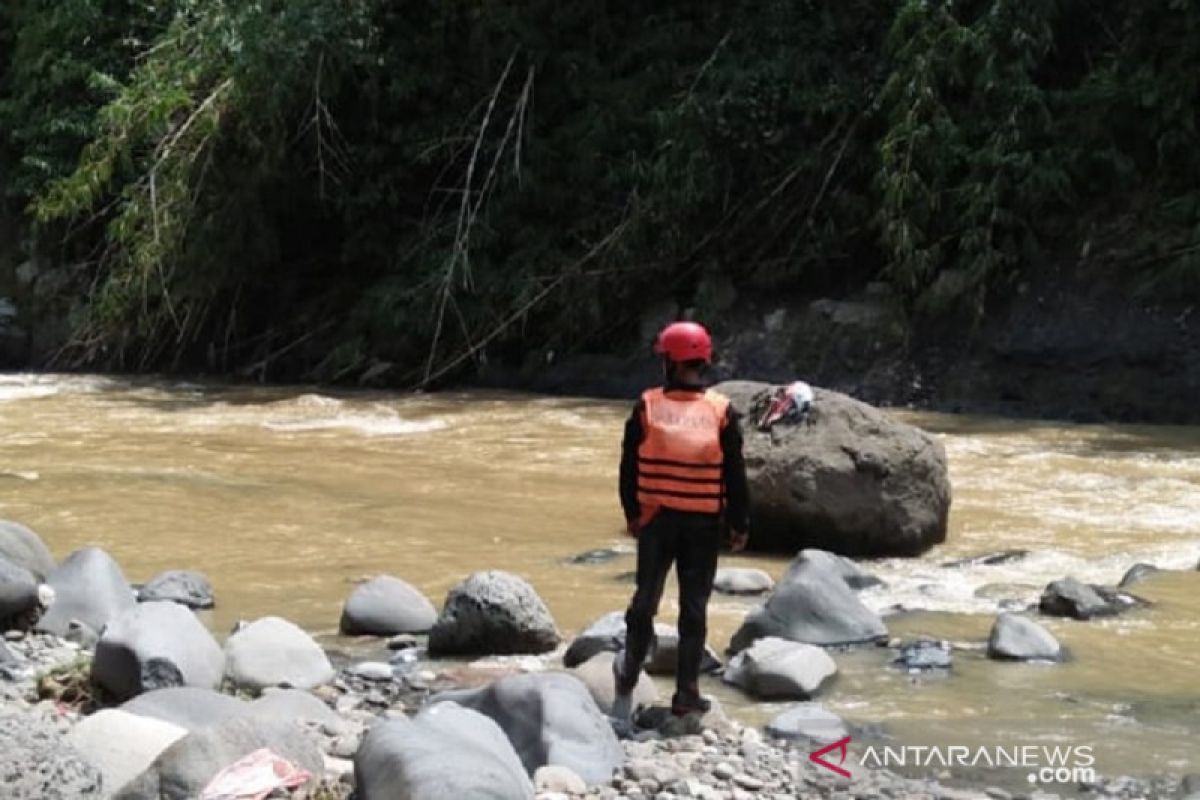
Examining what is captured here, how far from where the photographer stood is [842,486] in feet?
26.0

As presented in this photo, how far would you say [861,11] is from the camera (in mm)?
15914

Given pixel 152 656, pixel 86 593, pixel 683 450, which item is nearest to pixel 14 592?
pixel 86 593

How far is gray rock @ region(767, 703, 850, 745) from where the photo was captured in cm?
500

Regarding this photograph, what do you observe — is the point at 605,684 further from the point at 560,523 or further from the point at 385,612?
the point at 560,523

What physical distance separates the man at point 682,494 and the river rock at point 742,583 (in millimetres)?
1954

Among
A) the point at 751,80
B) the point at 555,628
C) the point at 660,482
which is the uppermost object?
the point at 751,80

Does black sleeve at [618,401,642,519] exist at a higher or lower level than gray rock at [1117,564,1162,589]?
higher

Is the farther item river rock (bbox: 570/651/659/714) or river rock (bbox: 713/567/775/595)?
river rock (bbox: 713/567/775/595)

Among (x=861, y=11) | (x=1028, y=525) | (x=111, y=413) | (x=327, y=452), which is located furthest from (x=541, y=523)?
(x=861, y=11)

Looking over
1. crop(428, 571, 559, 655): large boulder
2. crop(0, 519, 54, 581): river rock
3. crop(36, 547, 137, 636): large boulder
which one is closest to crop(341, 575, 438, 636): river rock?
crop(428, 571, 559, 655): large boulder

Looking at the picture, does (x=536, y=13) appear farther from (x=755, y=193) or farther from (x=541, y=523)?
(x=541, y=523)

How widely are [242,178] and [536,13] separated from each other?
3.36 metres

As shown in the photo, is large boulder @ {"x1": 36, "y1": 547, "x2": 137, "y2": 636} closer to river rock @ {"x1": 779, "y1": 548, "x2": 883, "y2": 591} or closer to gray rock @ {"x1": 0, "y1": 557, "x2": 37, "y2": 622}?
gray rock @ {"x1": 0, "y1": 557, "x2": 37, "y2": 622}

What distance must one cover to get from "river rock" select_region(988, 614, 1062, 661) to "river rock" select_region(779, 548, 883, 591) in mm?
709
